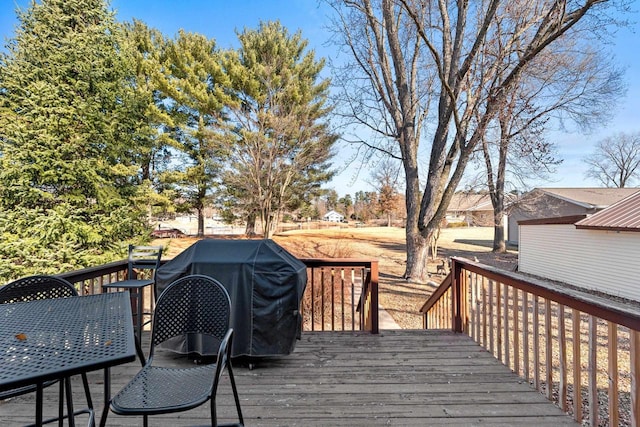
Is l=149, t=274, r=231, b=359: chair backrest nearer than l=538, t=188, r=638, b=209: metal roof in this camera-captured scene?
Yes

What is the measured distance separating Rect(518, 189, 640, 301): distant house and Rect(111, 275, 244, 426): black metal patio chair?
382 inches

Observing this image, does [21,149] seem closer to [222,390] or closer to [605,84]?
[222,390]

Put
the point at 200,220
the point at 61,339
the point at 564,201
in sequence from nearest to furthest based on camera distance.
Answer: the point at 61,339, the point at 564,201, the point at 200,220

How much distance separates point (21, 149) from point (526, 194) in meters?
18.1

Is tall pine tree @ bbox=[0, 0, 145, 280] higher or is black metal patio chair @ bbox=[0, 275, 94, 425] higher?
tall pine tree @ bbox=[0, 0, 145, 280]

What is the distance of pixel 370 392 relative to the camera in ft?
7.33

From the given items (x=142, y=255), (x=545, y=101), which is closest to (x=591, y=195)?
(x=545, y=101)

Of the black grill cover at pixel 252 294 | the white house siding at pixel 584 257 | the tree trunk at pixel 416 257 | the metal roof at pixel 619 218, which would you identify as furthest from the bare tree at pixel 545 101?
the black grill cover at pixel 252 294

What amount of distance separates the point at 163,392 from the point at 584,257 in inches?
464

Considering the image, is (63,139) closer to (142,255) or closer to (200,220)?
(142,255)

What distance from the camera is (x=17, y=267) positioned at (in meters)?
6.98

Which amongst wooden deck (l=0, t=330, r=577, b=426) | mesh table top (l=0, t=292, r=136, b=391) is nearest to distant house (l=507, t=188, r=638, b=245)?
wooden deck (l=0, t=330, r=577, b=426)

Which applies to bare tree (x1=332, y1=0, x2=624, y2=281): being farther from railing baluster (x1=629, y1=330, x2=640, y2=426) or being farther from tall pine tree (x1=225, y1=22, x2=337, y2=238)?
tall pine tree (x1=225, y1=22, x2=337, y2=238)

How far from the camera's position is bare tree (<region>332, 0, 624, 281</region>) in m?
6.22
